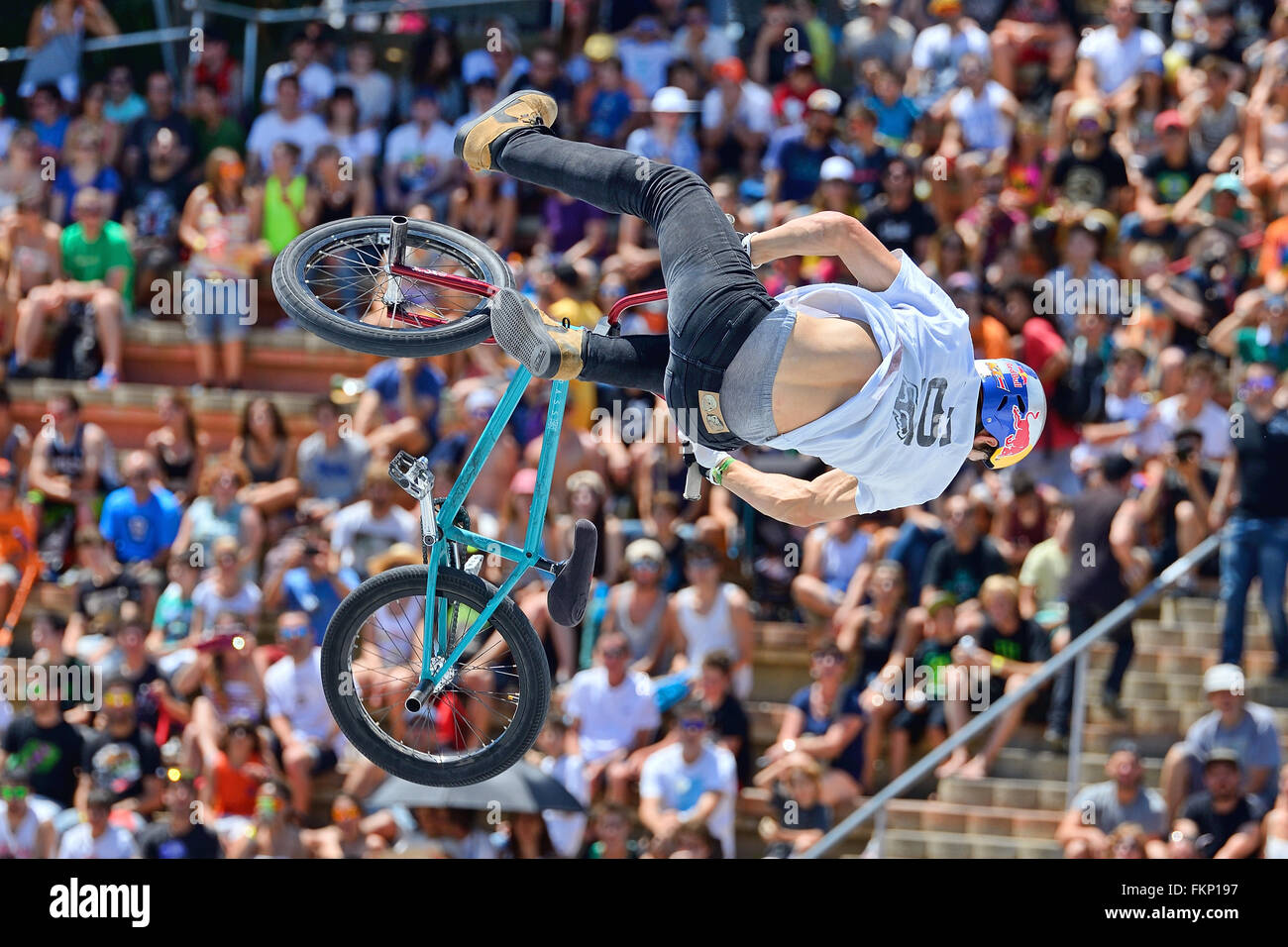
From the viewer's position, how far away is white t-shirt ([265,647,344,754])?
38.2 ft

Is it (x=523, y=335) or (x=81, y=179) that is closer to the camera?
(x=523, y=335)

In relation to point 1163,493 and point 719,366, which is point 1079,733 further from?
point 719,366

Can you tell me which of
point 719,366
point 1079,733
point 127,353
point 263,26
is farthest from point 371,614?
point 263,26

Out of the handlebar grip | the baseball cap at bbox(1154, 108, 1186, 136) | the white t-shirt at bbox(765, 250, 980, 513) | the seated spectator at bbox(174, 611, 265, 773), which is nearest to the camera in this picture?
the white t-shirt at bbox(765, 250, 980, 513)

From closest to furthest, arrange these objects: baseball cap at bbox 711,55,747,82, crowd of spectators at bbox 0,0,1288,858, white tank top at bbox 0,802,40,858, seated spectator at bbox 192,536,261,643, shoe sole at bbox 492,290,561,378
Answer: shoe sole at bbox 492,290,561,378 → crowd of spectators at bbox 0,0,1288,858 → white tank top at bbox 0,802,40,858 → seated spectator at bbox 192,536,261,643 → baseball cap at bbox 711,55,747,82

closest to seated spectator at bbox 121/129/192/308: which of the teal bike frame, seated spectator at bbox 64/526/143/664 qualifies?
seated spectator at bbox 64/526/143/664

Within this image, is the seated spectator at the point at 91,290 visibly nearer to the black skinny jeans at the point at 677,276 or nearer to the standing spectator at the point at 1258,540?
the standing spectator at the point at 1258,540

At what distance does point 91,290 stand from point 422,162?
246 centimetres

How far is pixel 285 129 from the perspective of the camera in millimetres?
14805

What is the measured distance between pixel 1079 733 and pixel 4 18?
35.2ft

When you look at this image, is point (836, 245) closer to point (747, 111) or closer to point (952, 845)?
point (952, 845)

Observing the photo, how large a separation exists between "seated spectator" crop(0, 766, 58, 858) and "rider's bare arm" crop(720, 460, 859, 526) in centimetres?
569

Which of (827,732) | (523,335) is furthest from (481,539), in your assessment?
(827,732)

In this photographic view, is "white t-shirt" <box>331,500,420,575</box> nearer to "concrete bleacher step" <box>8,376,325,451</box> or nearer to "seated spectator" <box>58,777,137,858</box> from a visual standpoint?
"concrete bleacher step" <box>8,376,325,451</box>
